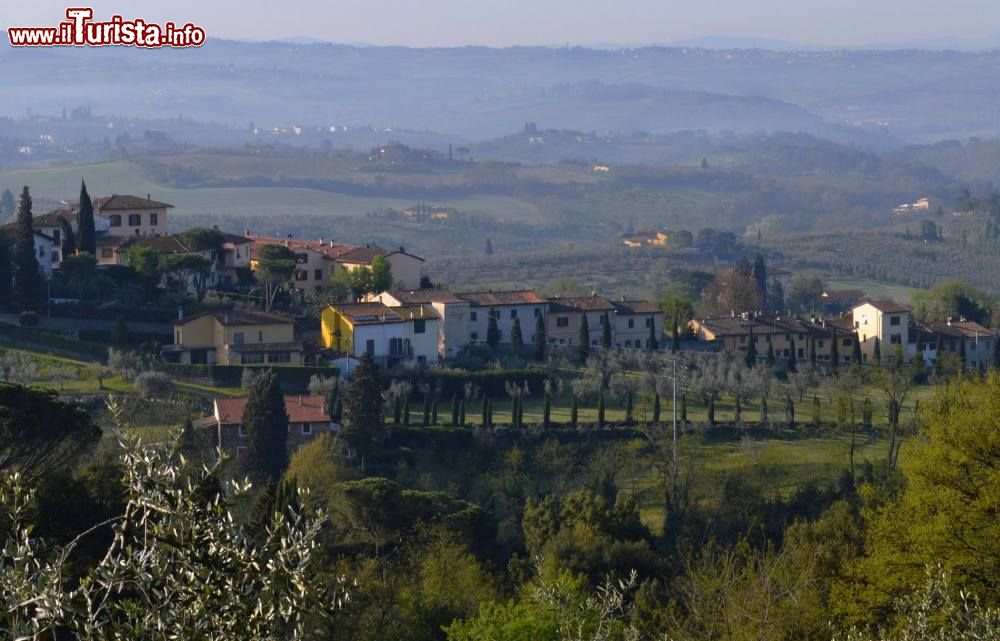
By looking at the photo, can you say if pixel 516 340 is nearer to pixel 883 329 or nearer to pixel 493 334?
pixel 493 334

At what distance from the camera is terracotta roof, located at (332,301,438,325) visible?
38.5 meters

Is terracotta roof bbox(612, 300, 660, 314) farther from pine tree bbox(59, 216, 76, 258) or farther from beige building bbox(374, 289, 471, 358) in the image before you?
pine tree bbox(59, 216, 76, 258)

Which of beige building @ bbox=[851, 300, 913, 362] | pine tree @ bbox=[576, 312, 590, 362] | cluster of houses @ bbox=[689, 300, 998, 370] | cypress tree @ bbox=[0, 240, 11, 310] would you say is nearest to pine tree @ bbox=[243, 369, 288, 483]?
cypress tree @ bbox=[0, 240, 11, 310]

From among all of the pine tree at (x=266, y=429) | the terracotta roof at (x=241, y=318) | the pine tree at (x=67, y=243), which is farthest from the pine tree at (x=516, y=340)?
the pine tree at (x=266, y=429)

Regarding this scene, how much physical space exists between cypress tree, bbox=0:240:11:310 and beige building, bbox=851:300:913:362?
66.9ft

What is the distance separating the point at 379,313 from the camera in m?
39.2

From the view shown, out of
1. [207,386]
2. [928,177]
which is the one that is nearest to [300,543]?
[207,386]

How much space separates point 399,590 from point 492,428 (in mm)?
13147

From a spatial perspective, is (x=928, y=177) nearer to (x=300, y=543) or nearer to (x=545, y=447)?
(x=545, y=447)

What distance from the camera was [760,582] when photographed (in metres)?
18.5

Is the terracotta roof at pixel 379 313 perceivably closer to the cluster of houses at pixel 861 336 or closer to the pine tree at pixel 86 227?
the pine tree at pixel 86 227

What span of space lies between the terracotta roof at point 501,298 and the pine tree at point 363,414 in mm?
10600

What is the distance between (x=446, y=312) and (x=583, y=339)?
3.35 m

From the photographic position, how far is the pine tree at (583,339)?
42.4 metres
